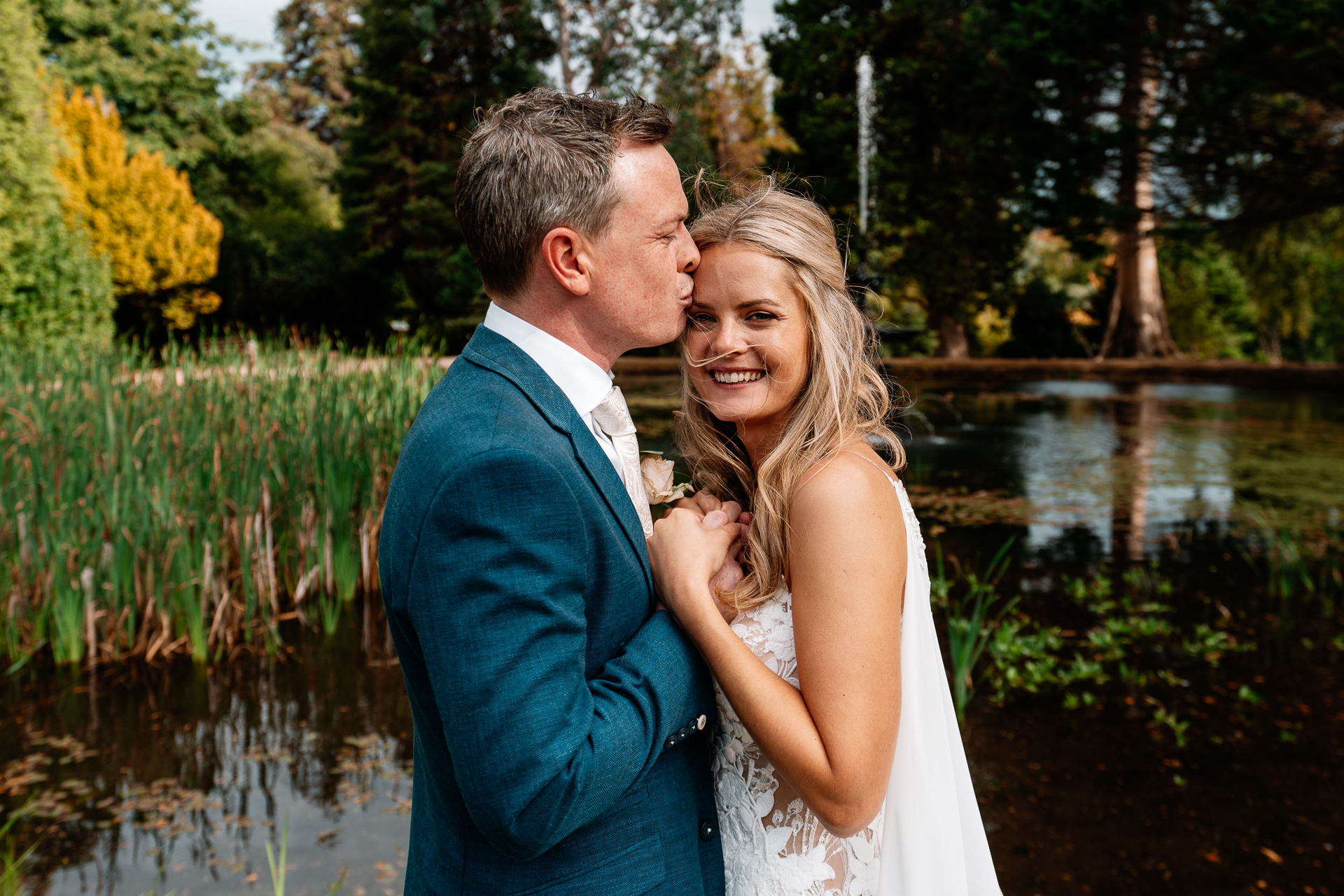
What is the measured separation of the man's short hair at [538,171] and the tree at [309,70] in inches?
1534

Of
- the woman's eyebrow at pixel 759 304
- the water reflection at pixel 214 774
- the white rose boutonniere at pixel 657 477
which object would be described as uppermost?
the woman's eyebrow at pixel 759 304

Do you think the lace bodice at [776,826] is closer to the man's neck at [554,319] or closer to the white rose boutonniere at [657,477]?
the white rose boutonniere at [657,477]

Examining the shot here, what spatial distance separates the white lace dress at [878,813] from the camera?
1.45 meters

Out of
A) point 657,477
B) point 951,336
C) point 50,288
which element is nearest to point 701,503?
point 657,477

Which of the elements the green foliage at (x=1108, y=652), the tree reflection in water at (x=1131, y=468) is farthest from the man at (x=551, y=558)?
the tree reflection in water at (x=1131, y=468)

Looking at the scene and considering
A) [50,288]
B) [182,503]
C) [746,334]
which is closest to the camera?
[746,334]

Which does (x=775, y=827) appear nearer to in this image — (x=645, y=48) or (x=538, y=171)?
(x=538, y=171)

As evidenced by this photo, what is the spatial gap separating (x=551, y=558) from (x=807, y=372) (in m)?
0.73

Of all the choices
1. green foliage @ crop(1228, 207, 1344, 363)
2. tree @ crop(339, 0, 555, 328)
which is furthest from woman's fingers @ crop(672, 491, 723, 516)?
tree @ crop(339, 0, 555, 328)

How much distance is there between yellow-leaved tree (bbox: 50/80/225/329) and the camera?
17.3m

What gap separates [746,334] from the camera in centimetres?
154

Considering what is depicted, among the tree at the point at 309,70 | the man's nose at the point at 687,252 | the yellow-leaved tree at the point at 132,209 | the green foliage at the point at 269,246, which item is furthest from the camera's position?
the tree at the point at 309,70

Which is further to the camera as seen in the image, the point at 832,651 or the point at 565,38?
the point at 565,38

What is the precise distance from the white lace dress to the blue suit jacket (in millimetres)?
165
